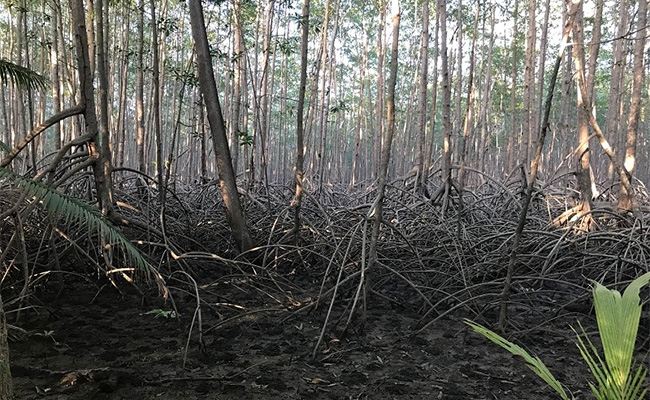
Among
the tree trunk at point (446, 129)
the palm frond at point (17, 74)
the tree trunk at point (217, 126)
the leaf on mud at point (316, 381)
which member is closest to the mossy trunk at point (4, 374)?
the leaf on mud at point (316, 381)

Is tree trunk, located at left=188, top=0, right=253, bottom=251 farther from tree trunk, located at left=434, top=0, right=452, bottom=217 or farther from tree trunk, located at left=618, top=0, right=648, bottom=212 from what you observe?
tree trunk, located at left=618, top=0, right=648, bottom=212

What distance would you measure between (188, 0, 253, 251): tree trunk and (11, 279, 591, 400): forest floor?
828 mm

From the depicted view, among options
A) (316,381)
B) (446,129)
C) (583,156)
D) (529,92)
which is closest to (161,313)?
(316,381)

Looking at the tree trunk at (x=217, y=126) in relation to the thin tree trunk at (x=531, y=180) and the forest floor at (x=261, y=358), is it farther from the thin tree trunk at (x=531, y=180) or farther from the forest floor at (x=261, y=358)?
the thin tree trunk at (x=531, y=180)

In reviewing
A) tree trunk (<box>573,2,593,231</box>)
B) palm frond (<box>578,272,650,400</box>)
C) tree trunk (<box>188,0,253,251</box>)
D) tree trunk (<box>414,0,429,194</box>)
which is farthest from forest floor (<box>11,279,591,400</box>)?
tree trunk (<box>414,0,429,194</box>)

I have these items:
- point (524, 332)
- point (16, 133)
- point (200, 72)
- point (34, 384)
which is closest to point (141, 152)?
point (200, 72)

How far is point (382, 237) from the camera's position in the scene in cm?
405

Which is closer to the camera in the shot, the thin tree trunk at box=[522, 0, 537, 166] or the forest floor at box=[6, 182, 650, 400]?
the forest floor at box=[6, 182, 650, 400]

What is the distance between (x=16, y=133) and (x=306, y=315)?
302 inches

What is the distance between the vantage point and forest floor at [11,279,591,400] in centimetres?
190

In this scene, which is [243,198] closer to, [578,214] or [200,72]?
[200,72]

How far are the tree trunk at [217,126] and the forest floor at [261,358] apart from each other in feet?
2.72

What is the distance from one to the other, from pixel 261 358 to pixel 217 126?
6.25 feet

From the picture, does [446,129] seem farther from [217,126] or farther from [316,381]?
[316,381]
